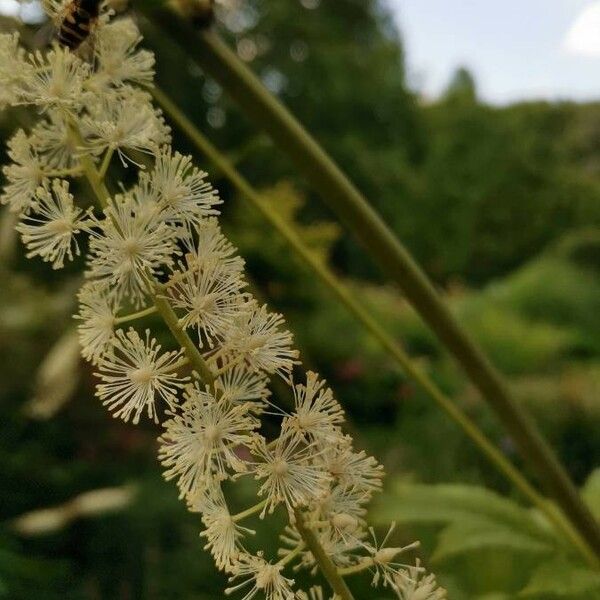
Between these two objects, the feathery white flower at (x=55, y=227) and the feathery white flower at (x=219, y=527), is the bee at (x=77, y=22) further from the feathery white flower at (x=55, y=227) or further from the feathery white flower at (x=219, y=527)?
the feathery white flower at (x=219, y=527)

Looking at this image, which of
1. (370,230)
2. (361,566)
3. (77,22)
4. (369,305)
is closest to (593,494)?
(370,230)

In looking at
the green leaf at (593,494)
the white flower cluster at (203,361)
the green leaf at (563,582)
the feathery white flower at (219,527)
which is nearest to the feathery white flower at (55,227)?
the white flower cluster at (203,361)

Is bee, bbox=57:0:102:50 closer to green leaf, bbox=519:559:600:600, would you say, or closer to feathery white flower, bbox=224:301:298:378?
feathery white flower, bbox=224:301:298:378

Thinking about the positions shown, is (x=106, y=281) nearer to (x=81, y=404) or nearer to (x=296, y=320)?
(x=81, y=404)

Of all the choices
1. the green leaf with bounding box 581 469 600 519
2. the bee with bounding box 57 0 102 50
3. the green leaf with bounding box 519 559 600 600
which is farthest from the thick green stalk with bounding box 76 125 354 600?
the green leaf with bounding box 581 469 600 519

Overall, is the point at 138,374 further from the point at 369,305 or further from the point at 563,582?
the point at 369,305
